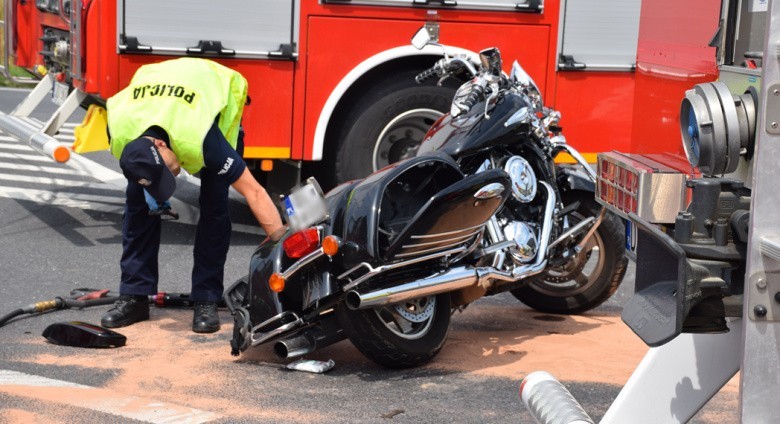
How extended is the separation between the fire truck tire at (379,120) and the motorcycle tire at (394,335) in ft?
8.62

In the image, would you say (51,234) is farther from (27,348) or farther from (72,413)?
(72,413)

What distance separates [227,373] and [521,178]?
1586 mm

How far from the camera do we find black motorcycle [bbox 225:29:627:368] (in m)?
5.01

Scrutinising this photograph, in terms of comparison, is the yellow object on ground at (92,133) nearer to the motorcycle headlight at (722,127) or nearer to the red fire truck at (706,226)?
the red fire truck at (706,226)

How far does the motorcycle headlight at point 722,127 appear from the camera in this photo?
2.86m

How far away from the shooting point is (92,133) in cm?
764

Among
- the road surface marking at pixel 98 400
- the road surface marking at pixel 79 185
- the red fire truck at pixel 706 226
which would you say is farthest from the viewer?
the road surface marking at pixel 79 185

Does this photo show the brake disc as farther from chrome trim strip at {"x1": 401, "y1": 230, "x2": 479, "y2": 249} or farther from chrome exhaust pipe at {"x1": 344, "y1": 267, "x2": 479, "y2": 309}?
chrome trim strip at {"x1": 401, "y1": 230, "x2": 479, "y2": 249}

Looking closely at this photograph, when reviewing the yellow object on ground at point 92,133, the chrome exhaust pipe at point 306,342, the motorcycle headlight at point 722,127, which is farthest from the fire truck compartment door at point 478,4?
the motorcycle headlight at point 722,127

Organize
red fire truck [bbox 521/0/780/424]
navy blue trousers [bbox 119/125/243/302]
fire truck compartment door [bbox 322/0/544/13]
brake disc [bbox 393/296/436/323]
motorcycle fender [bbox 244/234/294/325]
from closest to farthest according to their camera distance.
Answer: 1. red fire truck [bbox 521/0/780/424]
2. motorcycle fender [bbox 244/234/294/325]
3. brake disc [bbox 393/296/436/323]
4. navy blue trousers [bbox 119/125/243/302]
5. fire truck compartment door [bbox 322/0/544/13]

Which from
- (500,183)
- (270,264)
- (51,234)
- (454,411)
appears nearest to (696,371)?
(454,411)

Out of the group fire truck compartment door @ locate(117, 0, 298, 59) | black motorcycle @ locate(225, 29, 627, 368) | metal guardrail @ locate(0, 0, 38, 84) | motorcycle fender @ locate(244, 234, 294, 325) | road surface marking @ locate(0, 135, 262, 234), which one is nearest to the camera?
black motorcycle @ locate(225, 29, 627, 368)

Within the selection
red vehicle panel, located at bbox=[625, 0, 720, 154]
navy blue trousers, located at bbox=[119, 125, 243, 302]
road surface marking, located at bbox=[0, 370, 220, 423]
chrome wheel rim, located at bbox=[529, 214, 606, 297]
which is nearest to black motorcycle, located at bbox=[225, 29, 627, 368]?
chrome wheel rim, located at bbox=[529, 214, 606, 297]

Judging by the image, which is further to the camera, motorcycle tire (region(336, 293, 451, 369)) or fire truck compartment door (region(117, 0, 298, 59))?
fire truck compartment door (region(117, 0, 298, 59))
